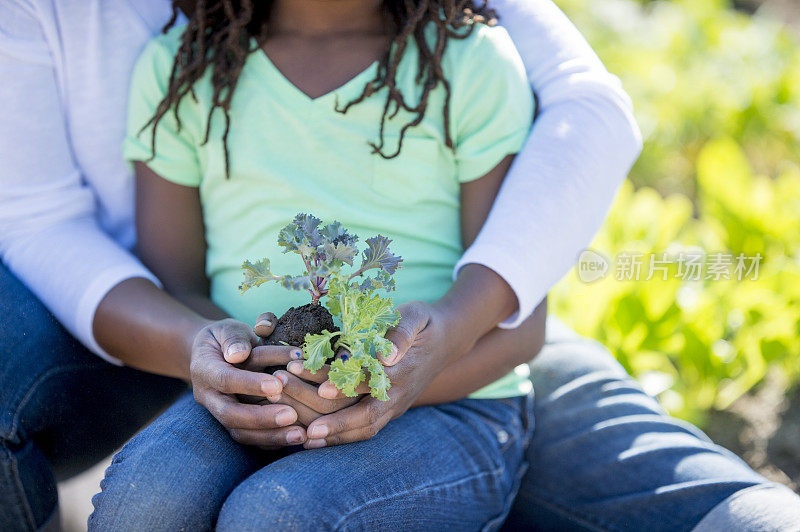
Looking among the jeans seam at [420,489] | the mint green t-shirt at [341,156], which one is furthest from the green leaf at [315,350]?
the mint green t-shirt at [341,156]

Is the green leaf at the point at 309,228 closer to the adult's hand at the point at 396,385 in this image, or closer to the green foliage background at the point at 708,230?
the adult's hand at the point at 396,385

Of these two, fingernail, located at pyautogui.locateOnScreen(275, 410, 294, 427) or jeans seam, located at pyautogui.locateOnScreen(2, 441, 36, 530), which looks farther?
jeans seam, located at pyautogui.locateOnScreen(2, 441, 36, 530)

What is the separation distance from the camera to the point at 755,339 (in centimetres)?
234

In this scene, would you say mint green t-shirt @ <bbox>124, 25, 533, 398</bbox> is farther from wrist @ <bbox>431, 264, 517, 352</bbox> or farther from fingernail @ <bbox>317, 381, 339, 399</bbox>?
fingernail @ <bbox>317, 381, 339, 399</bbox>

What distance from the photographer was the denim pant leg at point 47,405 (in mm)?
1477

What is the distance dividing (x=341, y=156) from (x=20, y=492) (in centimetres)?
92

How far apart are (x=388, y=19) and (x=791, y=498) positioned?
1267mm

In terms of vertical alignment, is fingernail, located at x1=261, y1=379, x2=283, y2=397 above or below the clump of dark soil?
below

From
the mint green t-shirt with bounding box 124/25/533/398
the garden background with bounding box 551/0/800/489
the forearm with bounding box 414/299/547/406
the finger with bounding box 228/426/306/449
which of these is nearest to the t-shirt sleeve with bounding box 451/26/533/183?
the mint green t-shirt with bounding box 124/25/533/398

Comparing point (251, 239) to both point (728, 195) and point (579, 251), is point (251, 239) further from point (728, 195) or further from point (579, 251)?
point (728, 195)

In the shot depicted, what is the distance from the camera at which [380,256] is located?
1268 millimetres

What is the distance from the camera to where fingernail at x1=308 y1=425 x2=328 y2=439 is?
1.30 metres

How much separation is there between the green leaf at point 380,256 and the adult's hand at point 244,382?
0.19 metres

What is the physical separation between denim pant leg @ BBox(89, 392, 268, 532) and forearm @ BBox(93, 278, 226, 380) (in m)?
0.20
